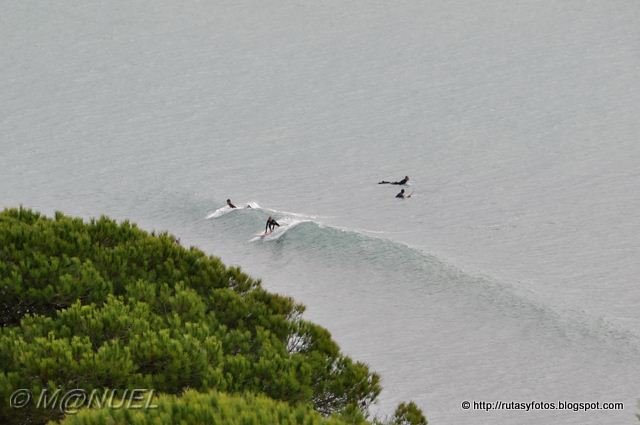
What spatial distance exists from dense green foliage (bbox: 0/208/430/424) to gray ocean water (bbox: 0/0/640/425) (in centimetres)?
2789

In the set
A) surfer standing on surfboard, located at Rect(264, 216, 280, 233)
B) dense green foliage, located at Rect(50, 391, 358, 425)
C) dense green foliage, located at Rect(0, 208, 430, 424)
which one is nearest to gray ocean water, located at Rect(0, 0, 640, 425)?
surfer standing on surfboard, located at Rect(264, 216, 280, 233)

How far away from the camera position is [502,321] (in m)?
63.3

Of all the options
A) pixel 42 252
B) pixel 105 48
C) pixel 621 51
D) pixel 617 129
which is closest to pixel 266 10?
pixel 105 48

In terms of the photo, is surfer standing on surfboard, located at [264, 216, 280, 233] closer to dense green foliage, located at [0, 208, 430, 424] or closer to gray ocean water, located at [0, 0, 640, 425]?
gray ocean water, located at [0, 0, 640, 425]

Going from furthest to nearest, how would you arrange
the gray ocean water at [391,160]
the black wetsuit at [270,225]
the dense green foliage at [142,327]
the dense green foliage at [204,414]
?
the black wetsuit at [270,225] < the gray ocean water at [391,160] < the dense green foliage at [142,327] < the dense green foliage at [204,414]

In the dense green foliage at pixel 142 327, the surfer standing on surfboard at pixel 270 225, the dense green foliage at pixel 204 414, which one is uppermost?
the surfer standing on surfboard at pixel 270 225

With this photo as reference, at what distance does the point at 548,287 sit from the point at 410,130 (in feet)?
131

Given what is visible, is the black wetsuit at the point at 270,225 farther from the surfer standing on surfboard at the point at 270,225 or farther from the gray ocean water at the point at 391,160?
the gray ocean water at the point at 391,160

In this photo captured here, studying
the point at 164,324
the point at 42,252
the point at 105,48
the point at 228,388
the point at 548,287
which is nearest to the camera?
the point at 228,388

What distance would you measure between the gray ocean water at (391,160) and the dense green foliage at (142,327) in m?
27.9

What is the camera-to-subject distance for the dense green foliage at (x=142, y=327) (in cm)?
2109

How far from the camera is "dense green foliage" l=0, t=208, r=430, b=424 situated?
21094 mm

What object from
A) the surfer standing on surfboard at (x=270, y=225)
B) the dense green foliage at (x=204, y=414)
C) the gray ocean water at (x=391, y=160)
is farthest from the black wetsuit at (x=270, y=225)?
the dense green foliage at (x=204, y=414)

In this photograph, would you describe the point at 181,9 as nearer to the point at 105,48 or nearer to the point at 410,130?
the point at 105,48
